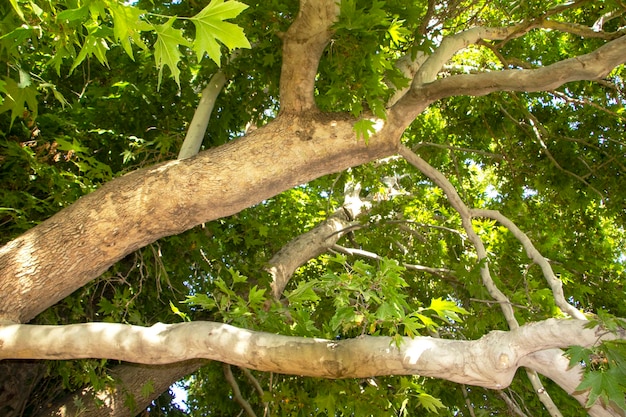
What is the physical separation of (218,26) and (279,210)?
18.0 ft

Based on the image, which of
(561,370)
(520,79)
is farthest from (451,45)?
(561,370)

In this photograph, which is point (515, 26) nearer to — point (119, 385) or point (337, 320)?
point (337, 320)

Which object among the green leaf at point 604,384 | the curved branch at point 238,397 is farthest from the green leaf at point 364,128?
the curved branch at point 238,397

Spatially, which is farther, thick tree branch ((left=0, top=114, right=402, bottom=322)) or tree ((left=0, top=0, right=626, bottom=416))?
thick tree branch ((left=0, top=114, right=402, bottom=322))

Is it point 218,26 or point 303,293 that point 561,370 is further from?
point 218,26

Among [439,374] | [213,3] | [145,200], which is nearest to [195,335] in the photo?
[145,200]

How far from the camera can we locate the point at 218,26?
1.64 metres

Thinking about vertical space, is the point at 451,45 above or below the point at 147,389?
above

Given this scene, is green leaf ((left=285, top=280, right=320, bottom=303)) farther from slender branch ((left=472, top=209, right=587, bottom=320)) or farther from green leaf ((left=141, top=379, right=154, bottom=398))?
green leaf ((left=141, top=379, right=154, bottom=398))

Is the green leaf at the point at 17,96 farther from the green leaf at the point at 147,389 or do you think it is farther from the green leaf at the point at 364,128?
the green leaf at the point at 147,389

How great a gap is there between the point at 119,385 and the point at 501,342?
11.0ft

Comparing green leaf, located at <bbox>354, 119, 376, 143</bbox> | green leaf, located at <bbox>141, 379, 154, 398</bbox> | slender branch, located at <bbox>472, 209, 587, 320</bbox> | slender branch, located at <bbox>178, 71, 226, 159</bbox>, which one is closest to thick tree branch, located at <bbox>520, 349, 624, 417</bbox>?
slender branch, located at <bbox>472, 209, 587, 320</bbox>

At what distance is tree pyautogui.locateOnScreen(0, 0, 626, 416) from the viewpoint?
94.7 inches

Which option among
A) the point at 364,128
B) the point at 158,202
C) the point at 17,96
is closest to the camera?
the point at 17,96
